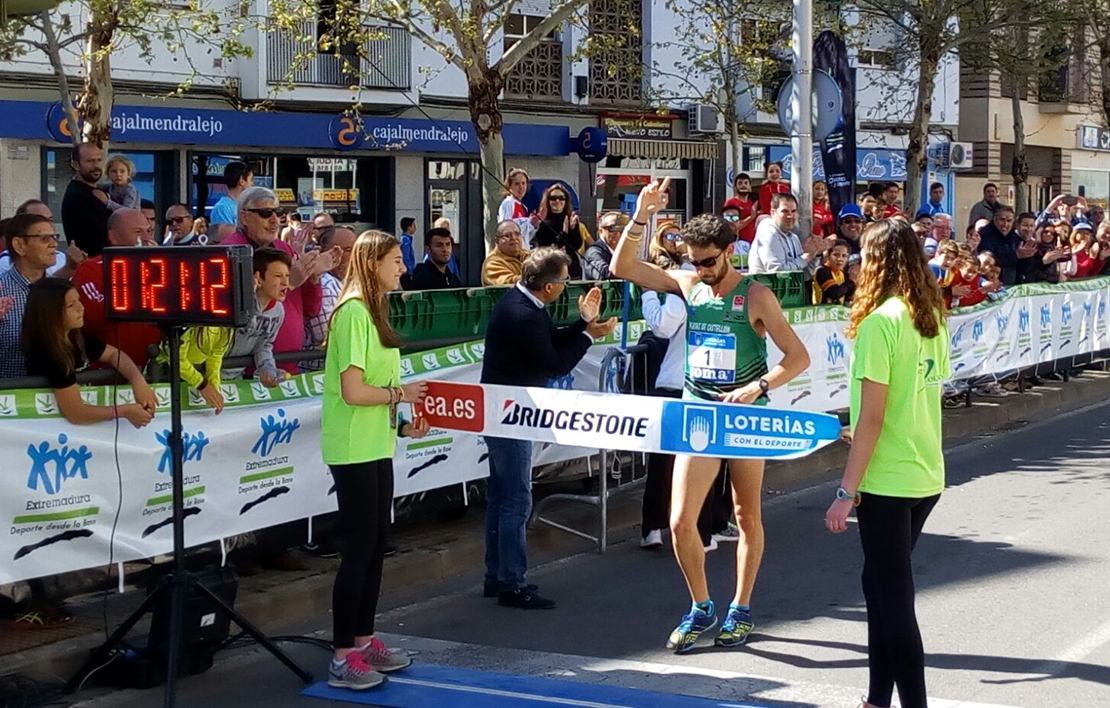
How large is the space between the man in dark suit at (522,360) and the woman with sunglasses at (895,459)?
216cm

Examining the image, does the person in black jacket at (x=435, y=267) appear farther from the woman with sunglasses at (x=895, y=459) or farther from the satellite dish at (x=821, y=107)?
the woman with sunglasses at (x=895, y=459)

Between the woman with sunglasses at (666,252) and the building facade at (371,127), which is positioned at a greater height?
the building facade at (371,127)

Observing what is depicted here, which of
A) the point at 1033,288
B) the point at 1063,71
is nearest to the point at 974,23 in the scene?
the point at 1033,288

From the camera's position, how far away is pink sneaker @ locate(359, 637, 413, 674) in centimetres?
656

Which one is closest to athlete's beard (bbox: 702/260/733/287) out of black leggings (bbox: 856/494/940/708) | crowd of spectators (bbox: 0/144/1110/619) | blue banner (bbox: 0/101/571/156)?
crowd of spectators (bbox: 0/144/1110/619)

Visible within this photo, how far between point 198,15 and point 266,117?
305 inches

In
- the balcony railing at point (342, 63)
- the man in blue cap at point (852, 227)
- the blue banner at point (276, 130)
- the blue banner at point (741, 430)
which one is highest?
the balcony railing at point (342, 63)

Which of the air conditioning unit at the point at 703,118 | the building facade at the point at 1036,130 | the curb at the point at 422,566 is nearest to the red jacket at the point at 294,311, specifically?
the curb at the point at 422,566

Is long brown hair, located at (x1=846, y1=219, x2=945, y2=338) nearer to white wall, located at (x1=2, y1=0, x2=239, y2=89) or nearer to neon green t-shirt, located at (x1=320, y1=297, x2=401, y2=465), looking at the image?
neon green t-shirt, located at (x1=320, y1=297, x2=401, y2=465)

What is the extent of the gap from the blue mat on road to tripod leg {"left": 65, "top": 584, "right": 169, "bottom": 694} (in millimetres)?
768

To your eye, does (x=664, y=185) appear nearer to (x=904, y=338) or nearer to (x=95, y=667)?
(x=904, y=338)

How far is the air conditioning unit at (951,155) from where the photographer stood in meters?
37.5

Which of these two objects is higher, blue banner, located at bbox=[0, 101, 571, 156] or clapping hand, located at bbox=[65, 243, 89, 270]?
blue banner, located at bbox=[0, 101, 571, 156]

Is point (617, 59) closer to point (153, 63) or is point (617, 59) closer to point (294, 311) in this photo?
point (153, 63)
